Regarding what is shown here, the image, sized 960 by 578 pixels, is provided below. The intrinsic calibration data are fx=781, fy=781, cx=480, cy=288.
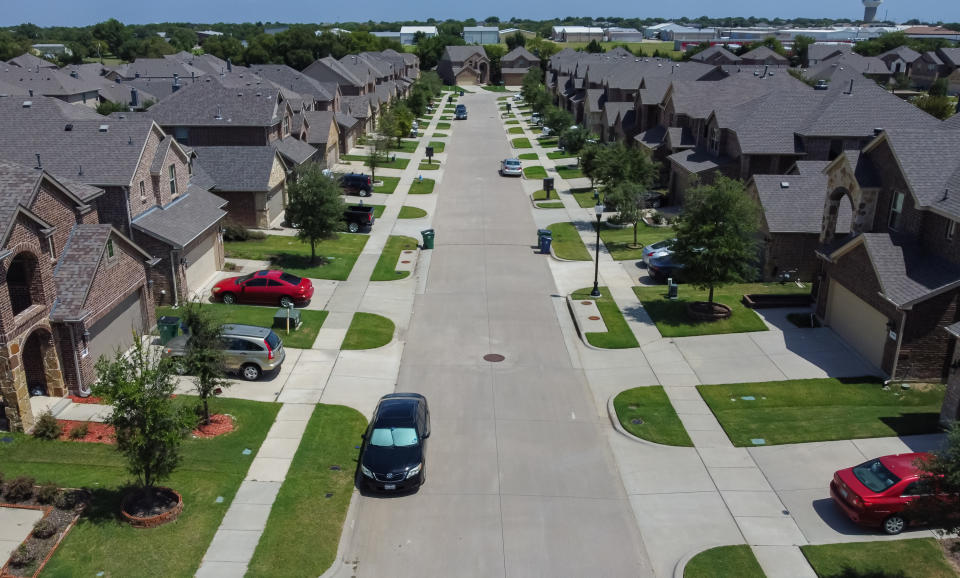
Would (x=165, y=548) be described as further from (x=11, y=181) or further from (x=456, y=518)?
(x=11, y=181)

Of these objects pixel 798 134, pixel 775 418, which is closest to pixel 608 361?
pixel 775 418

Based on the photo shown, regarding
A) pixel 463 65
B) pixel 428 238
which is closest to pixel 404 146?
pixel 428 238

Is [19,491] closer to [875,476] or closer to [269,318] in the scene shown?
[269,318]

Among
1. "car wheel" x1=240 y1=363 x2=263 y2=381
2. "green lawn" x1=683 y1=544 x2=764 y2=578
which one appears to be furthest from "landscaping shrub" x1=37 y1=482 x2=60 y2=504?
"green lawn" x1=683 y1=544 x2=764 y2=578

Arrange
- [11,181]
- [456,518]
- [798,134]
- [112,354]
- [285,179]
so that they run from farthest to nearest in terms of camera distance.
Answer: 1. [285,179]
2. [798,134]
3. [112,354]
4. [11,181]
5. [456,518]

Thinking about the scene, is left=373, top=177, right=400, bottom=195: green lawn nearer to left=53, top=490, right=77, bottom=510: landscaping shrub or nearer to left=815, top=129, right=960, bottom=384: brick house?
left=815, top=129, right=960, bottom=384: brick house

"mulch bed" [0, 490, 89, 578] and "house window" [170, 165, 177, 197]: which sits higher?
"house window" [170, 165, 177, 197]
